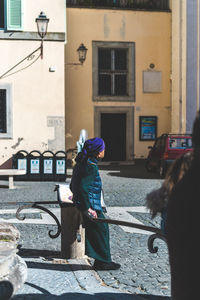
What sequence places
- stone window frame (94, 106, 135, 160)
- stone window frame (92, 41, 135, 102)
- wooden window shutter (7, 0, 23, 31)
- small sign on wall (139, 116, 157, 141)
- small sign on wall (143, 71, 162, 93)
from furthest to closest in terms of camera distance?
1. small sign on wall (143, 71, 162, 93)
2. small sign on wall (139, 116, 157, 141)
3. stone window frame (94, 106, 135, 160)
4. stone window frame (92, 41, 135, 102)
5. wooden window shutter (7, 0, 23, 31)

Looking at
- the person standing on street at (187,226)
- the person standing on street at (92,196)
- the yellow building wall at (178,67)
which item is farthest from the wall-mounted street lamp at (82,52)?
the person standing on street at (187,226)

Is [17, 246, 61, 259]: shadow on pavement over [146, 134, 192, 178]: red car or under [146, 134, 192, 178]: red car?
under

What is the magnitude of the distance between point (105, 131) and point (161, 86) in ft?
10.2

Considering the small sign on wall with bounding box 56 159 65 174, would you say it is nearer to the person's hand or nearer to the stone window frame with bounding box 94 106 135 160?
the stone window frame with bounding box 94 106 135 160

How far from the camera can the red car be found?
14617mm

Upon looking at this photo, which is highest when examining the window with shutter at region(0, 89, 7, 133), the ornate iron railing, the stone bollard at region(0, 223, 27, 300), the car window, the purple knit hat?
the ornate iron railing

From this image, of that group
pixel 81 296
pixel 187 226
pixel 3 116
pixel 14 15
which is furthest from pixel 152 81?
pixel 187 226

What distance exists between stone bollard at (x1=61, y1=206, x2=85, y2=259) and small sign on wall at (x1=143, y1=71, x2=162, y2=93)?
16540 mm

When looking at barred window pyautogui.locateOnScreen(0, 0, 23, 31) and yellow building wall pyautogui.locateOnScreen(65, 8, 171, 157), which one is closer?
barred window pyautogui.locateOnScreen(0, 0, 23, 31)

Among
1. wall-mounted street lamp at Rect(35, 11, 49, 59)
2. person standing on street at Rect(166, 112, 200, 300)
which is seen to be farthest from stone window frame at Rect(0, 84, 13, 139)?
person standing on street at Rect(166, 112, 200, 300)

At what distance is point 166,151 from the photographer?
14.7 meters

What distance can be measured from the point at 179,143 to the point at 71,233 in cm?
1041

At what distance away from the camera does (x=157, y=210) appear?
2.43 metres

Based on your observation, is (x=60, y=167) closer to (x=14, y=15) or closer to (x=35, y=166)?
(x=35, y=166)
